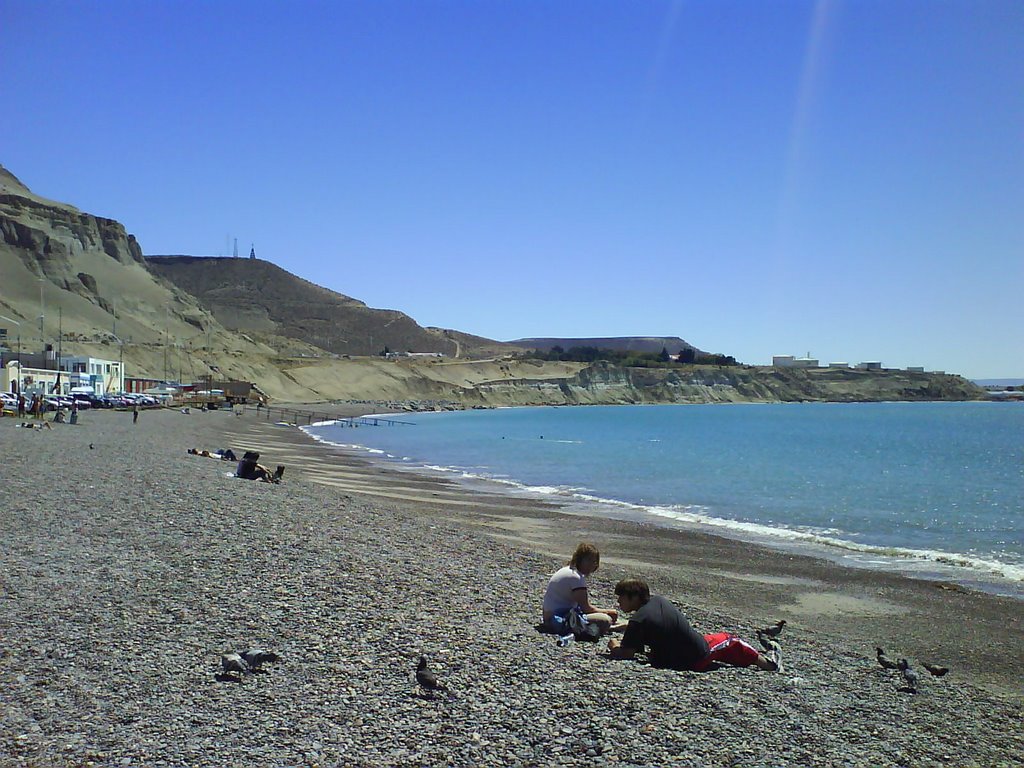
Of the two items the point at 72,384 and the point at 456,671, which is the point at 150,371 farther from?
the point at 456,671

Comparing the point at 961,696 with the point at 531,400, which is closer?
the point at 961,696

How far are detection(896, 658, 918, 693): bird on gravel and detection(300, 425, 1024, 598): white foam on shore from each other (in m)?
7.37

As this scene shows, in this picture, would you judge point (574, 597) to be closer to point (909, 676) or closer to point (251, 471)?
point (909, 676)

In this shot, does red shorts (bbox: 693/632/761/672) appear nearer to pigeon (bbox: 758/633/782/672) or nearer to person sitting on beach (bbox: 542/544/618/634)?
pigeon (bbox: 758/633/782/672)

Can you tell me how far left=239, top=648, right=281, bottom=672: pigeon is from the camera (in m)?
6.72

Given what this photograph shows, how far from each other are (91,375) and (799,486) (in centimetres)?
6621

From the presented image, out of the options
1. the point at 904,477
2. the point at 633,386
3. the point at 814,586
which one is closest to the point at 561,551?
the point at 814,586

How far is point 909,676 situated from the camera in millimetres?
8211

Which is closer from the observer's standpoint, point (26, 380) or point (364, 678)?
point (364, 678)

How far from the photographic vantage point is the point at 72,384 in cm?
7350

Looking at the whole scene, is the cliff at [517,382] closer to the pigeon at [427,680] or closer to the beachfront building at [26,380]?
the beachfront building at [26,380]

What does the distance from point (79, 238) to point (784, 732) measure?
519ft

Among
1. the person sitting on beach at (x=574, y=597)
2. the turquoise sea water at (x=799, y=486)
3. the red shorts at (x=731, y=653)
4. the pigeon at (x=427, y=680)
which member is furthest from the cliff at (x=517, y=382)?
the pigeon at (x=427, y=680)

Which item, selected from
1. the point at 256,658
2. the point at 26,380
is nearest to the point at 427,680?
the point at 256,658
